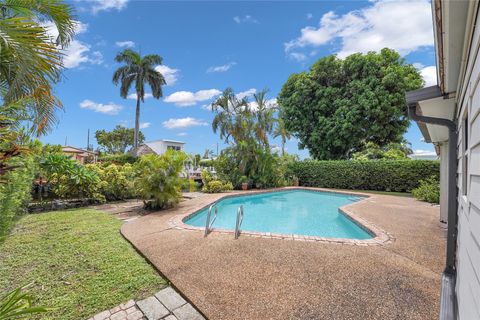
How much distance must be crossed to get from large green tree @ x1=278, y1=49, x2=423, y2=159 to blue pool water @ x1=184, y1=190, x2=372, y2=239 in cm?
772

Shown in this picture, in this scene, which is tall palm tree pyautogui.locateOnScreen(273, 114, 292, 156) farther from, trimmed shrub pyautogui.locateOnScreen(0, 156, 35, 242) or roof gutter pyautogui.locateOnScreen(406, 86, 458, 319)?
trimmed shrub pyautogui.locateOnScreen(0, 156, 35, 242)

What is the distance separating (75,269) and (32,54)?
3.24 meters

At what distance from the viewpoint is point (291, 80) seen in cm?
2250

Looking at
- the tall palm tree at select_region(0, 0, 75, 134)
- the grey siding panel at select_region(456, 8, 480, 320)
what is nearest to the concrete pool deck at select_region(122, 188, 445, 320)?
the grey siding panel at select_region(456, 8, 480, 320)

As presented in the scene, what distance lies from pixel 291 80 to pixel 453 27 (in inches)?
886

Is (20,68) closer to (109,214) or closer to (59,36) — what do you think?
(59,36)

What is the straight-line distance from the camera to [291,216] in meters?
8.83

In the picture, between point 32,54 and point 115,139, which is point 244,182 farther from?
point 115,139

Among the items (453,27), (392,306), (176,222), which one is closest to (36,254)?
(176,222)

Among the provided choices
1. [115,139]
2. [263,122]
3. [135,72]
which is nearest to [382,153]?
[263,122]

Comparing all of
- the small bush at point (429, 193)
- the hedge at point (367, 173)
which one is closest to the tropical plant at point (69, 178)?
the hedge at point (367, 173)

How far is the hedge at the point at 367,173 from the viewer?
12630mm

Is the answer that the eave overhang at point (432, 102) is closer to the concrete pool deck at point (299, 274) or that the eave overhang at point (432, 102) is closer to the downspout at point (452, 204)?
the downspout at point (452, 204)

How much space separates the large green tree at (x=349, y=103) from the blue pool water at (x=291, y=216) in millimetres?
7716
